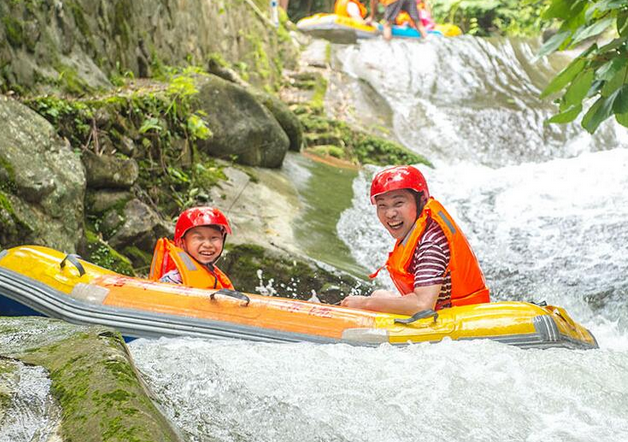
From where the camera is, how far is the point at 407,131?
14312mm

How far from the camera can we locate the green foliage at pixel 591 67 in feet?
10.7

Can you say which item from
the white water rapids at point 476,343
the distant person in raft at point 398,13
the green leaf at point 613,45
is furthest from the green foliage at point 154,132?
the distant person in raft at point 398,13

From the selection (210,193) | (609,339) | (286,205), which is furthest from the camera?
(286,205)

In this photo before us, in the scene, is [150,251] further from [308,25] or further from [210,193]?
[308,25]

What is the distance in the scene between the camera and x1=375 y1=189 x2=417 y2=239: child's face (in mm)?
4230

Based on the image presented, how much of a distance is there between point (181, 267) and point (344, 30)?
1460 cm

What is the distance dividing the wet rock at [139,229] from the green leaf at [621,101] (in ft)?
13.5

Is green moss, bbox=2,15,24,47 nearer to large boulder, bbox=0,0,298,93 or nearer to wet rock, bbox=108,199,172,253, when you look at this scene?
large boulder, bbox=0,0,298,93

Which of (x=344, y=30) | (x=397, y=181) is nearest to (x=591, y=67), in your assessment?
(x=397, y=181)

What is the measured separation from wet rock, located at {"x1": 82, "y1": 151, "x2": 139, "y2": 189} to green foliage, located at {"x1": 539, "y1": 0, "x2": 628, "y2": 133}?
395 cm

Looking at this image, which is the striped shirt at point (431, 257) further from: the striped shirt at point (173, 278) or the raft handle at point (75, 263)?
the raft handle at point (75, 263)

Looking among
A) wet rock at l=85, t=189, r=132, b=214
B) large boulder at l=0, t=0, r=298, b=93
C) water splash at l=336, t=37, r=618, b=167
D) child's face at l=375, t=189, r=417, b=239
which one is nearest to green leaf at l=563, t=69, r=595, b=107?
child's face at l=375, t=189, r=417, b=239

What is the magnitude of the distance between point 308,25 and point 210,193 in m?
12.3

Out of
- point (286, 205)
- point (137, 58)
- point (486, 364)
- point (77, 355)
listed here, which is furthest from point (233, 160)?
point (77, 355)
